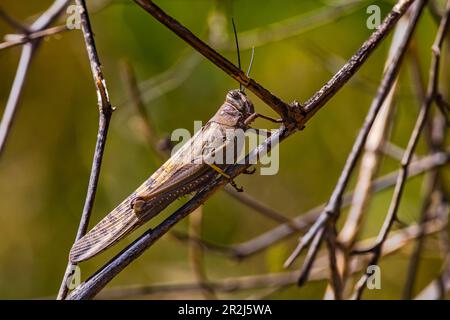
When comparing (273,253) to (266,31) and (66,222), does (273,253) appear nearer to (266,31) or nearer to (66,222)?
(266,31)

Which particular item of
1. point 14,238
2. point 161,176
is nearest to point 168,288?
point 161,176

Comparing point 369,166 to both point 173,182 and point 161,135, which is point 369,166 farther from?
point 161,135

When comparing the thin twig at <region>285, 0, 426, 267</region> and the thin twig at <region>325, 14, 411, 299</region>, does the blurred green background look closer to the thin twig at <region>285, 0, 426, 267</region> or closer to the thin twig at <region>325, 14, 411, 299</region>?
the thin twig at <region>325, 14, 411, 299</region>

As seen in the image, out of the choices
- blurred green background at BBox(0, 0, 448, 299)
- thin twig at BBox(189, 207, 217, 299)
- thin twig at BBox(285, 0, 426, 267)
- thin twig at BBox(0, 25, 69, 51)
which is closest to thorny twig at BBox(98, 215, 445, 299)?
thin twig at BBox(189, 207, 217, 299)

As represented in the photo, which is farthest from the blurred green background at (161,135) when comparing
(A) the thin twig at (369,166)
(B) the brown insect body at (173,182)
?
(B) the brown insect body at (173,182)

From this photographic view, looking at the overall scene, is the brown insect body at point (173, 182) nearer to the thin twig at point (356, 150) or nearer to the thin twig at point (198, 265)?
the thin twig at point (356, 150)

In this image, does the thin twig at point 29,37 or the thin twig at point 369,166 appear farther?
the thin twig at point 369,166

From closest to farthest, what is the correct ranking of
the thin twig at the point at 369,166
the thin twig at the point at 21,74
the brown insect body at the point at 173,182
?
the brown insect body at the point at 173,182 < the thin twig at the point at 21,74 < the thin twig at the point at 369,166
